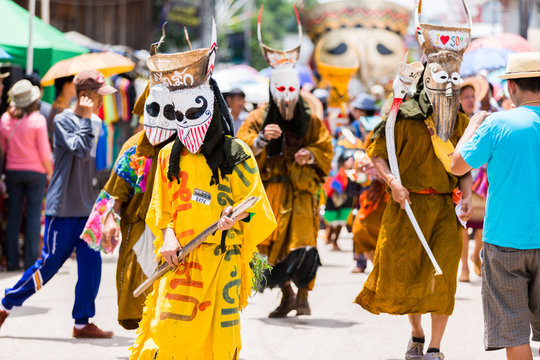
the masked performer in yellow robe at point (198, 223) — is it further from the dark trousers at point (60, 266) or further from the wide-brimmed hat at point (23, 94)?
the wide-brimmed hat at point (23, 94)

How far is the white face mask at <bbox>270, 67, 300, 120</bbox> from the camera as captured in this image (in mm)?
8273

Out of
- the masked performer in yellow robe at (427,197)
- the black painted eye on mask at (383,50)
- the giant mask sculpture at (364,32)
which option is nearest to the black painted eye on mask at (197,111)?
the masked performer in yellow robe at (427,197)

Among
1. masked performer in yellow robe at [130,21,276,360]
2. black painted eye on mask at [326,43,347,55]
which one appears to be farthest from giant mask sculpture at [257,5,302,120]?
black painted eye on mask at [326,43,347,55]

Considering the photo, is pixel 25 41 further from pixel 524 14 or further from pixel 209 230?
pixel 209 230

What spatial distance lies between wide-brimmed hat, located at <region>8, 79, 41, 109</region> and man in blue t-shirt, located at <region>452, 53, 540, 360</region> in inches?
251

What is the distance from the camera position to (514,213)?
497 cm

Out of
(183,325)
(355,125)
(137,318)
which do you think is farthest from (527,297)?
(355,125)

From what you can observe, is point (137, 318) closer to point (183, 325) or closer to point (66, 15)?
point (183, 325)

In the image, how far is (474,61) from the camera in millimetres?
13797

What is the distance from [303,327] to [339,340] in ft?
2.06

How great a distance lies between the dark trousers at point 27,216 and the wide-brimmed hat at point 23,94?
34.7 inches

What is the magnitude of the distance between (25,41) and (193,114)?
795 centimetres

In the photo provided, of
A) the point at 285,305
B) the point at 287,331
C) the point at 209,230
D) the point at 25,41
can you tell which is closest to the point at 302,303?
the point at 285,305

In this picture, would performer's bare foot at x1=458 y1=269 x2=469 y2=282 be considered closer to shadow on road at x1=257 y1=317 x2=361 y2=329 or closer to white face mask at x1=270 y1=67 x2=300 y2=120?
shadow on road at x1=257 y1=317 x2=361 y2=329
